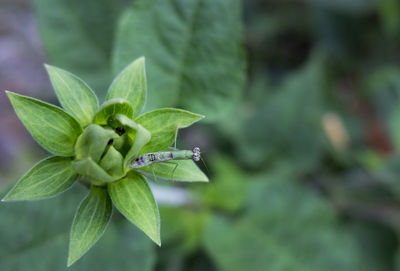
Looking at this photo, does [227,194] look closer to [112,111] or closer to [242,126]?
[242,126]

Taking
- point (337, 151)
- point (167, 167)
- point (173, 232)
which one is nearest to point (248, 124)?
point (337, 151)

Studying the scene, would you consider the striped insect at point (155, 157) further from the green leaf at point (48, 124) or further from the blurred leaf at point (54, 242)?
the blurred leaf at point (54, 242)

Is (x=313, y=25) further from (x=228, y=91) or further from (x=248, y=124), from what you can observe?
(x=228, y=91)

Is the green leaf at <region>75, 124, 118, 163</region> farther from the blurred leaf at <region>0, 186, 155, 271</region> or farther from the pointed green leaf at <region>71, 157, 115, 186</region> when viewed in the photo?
the blurred leaf at <region>0, 186, 155, 271</region>

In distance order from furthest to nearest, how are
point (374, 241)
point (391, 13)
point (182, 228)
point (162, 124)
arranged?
point (391, 13) < point (374, 241) < point (182, 228) < point (162, 124)

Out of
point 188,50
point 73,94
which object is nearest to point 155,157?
point 73,94

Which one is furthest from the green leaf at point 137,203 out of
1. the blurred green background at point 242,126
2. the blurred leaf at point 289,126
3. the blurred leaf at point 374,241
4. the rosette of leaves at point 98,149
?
the blurred leaf at point 374,241
